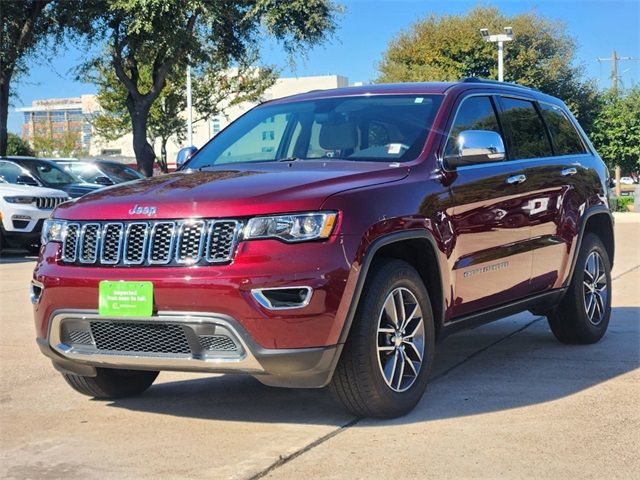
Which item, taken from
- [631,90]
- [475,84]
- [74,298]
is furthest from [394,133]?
[631,90]

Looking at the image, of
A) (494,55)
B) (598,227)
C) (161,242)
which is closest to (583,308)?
(598,227)

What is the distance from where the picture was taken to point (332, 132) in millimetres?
5703

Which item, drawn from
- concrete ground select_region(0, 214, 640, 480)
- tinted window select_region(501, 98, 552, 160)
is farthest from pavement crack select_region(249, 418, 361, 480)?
tinted window select_region(501, 98, 552, 160)

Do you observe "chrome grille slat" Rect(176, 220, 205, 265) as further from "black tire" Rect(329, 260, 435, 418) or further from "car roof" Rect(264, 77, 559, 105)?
"car roof" Rect(264, 77, 559, 105)

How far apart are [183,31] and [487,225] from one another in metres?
18.2

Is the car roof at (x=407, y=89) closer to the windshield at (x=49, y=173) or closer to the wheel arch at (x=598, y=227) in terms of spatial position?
the wheel arch at (x=598, y=227)

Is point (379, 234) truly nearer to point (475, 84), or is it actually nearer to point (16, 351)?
point (475, 84)

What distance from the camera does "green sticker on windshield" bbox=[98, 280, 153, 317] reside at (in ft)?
14.4

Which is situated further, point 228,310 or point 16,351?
point 16,351

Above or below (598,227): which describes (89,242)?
above

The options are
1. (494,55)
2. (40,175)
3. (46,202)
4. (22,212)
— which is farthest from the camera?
(494,55)

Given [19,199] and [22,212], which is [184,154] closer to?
[22,212]

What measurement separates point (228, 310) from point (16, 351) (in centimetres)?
328

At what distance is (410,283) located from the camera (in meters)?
4.86
